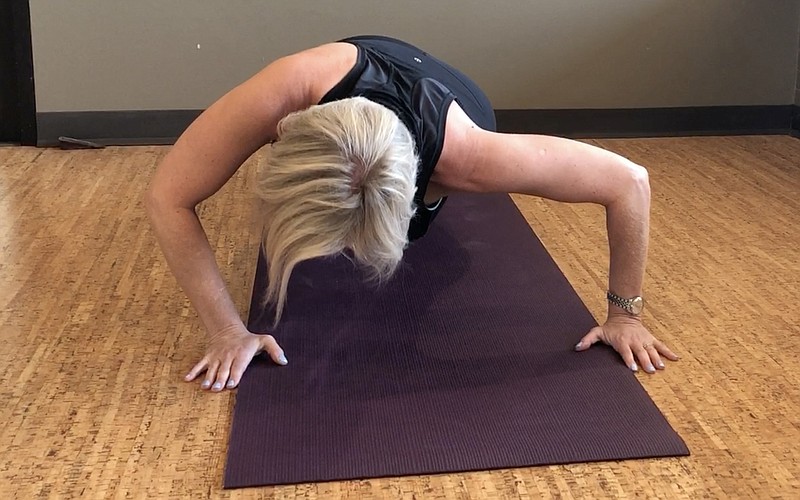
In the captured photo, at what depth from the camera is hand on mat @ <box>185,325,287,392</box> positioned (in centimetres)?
160

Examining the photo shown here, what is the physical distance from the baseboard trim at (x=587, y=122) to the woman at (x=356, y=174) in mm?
1755

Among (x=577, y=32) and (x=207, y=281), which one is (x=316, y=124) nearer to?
(x=207, y=281)

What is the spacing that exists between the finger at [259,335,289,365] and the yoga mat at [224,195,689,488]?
0.02m

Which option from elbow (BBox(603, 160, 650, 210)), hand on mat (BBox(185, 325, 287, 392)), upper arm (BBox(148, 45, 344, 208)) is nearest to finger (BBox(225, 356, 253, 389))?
hand on mat (BBox(185, 325, 287, 392))

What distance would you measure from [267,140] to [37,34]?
84.9 inches

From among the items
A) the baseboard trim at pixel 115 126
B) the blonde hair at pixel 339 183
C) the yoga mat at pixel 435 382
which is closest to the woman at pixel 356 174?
the blonde hair at pixel 339 183

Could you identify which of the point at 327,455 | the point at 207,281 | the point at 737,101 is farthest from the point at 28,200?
the point at 737,101

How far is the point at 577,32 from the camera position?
134 inches

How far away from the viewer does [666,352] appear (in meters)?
1.69

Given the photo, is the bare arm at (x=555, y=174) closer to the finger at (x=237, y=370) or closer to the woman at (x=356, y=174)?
the woman at (x=356, y=174)

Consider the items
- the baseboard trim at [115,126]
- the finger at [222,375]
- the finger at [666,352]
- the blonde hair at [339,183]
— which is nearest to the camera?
the blonde hair at [339,183]

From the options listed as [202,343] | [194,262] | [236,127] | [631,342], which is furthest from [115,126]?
[631,342]

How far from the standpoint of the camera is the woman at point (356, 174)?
1.30 m

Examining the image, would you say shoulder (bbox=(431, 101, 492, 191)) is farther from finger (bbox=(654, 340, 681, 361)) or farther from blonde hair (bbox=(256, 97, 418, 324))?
finger (bbox=(654, 340, 681, 361))
